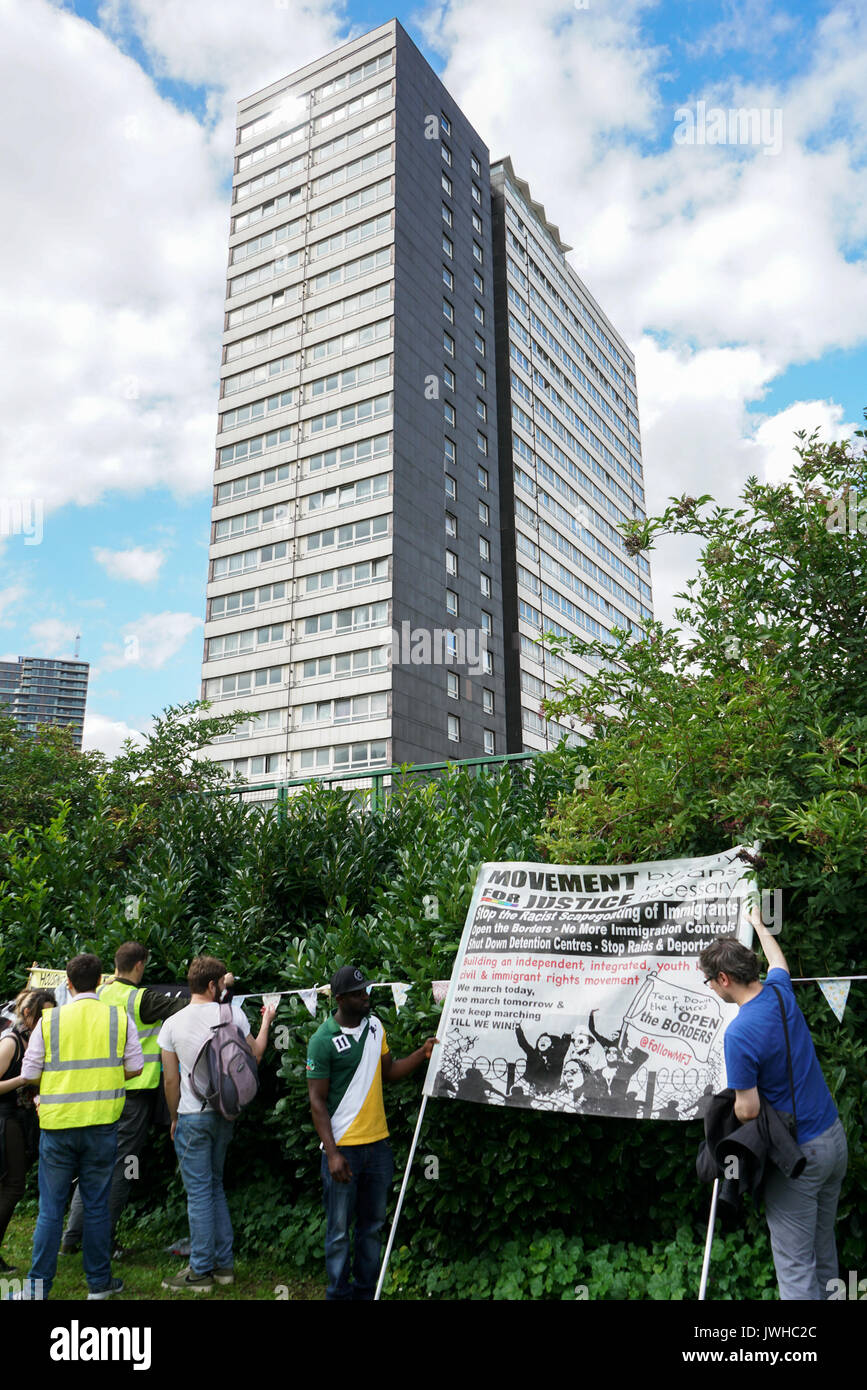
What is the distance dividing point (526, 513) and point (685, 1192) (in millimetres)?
72450

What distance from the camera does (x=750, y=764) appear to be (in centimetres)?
579

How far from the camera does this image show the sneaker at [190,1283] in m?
6.05

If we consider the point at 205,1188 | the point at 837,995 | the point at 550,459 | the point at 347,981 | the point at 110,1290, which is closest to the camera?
the point at 837,995

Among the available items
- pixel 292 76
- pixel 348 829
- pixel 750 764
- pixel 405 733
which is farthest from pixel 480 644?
pixel 750 764

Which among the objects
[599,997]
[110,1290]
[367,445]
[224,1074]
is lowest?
[110,1290]

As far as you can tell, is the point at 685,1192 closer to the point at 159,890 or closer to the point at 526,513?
the point at 159,890

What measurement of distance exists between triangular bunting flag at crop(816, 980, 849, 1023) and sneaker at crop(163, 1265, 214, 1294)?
411 cm

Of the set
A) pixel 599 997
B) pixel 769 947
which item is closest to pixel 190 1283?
pixel 599 997

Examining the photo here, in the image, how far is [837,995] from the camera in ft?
16.7

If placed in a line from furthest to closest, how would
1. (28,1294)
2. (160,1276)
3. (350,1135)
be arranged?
(160,1276), (28,1294), (350,1135)

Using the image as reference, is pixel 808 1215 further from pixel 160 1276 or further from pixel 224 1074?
pixel 160 1276

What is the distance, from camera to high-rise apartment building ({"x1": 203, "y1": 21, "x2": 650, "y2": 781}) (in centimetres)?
5888

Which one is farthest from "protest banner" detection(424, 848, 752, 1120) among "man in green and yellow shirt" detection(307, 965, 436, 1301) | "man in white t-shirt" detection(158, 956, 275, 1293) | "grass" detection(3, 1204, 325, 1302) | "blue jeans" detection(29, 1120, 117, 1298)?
"blue jeans" detection(29, 1120, 117, 1298)

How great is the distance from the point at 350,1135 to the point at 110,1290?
1.87 metres
